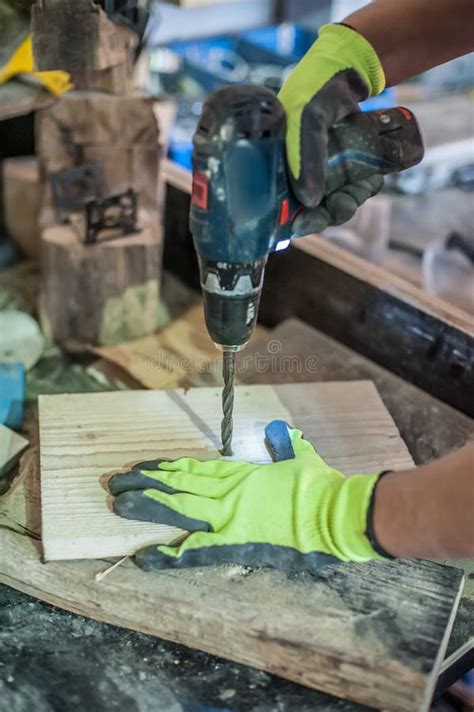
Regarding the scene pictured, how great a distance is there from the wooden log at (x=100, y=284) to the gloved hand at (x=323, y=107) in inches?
35.0

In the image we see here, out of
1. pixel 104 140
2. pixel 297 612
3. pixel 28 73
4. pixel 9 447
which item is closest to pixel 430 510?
pixel 297 612

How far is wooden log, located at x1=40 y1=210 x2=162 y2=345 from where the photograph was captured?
7.33 ft

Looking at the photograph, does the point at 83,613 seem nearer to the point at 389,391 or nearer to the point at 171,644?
the point at 171,644

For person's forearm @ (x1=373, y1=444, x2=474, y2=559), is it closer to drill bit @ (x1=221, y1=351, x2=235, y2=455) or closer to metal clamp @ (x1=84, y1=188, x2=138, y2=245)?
drill bit @ (x1=221, y1=351, x2=235, y2=455)

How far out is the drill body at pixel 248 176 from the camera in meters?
1.25

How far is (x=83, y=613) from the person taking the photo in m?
1.49

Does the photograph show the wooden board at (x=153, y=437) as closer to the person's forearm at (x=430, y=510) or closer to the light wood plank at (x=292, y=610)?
the light wood plank at (x=292, y=610)

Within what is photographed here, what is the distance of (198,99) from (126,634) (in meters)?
2.74

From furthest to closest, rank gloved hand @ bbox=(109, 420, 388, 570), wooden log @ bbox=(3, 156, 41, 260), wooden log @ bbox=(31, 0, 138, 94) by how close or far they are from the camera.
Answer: wooden log @ bbox=(3, 156, 41, 260) → wooden log @ bbox=(31, 0, 138, 94) → gloved hand @ bbox=(109, 420, 388, 570)

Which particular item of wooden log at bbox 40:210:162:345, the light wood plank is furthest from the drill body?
wooden log at bbox 40:210:162:345

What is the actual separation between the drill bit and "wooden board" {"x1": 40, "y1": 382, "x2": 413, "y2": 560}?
0.11 feet

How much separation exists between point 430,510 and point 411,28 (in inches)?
39.2

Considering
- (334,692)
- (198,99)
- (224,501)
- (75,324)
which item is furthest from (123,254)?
(198,99)

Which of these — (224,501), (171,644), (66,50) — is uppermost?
(66,50)
